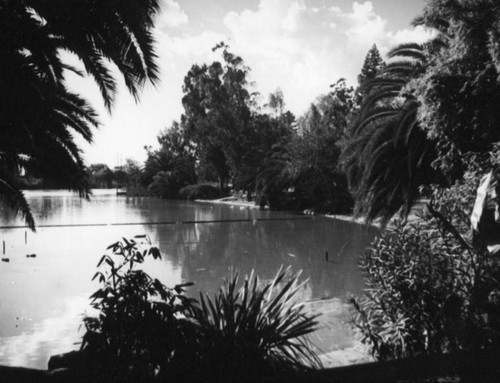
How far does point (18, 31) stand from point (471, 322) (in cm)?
559

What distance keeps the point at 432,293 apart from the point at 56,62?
19.2ft

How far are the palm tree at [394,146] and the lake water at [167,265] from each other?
2189 mm

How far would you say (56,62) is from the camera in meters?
6.66

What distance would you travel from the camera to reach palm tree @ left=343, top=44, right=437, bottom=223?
1075 cm

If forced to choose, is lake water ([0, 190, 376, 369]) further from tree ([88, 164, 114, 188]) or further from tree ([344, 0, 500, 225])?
tree ([88, 164, 114, 188])

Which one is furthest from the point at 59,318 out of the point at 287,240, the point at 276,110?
the point at 276,110

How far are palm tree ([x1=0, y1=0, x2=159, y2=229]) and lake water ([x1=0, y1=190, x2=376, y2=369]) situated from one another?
2.75 meters

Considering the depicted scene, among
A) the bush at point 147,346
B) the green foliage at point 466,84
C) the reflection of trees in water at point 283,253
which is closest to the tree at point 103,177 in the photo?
the reflection of trees in water at point 283,253

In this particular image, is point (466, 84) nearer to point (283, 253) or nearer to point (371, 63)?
point (283, 253)

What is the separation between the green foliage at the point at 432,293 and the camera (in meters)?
3.94

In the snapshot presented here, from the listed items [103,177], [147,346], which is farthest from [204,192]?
[103,177]

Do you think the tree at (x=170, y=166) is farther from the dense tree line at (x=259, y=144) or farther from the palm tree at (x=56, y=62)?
the palm tree at (x=56, y=62)

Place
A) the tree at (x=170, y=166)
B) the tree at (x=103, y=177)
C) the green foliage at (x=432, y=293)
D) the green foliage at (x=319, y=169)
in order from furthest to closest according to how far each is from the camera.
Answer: the tree at (x=103, y=177)
the tree at (x=170, y=166)
the green foliage at (x=319, y=169)
the green foliage at (x=432, y=293)

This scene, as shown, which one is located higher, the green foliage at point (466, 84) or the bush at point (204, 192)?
the green foliage at point (466, 84)
